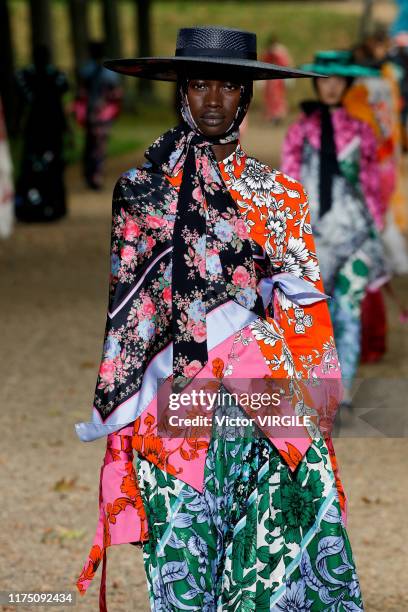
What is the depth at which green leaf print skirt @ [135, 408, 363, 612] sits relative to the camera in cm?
377

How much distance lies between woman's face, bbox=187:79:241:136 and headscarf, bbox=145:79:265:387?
21mm

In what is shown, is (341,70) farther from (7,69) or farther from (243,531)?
(7,69)

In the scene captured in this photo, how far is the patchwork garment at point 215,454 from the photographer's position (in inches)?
149

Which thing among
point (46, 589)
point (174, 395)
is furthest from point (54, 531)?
point (174, 395)

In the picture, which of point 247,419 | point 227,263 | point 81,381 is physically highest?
point 227,263

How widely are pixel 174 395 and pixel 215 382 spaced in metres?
0.11

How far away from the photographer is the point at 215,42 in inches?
156

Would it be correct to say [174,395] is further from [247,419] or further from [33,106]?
[33,106]

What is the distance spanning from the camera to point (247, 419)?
3.81 metres

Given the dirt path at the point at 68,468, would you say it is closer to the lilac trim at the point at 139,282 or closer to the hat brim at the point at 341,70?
the lilac trim at the point at 139,282

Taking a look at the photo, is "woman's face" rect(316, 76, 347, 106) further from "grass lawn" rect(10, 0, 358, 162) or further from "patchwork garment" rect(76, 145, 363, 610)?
"grass lawn" rect(10, 0, 358, 162)

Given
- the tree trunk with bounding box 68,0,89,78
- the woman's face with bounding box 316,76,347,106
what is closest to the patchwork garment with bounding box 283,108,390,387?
the woman's face with bounding box 316,76,347,106

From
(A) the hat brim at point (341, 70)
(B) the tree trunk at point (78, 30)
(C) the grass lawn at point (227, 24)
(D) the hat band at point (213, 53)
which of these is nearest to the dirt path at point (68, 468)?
(A) the hat brim at point (341, 70)

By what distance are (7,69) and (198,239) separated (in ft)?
80.1
